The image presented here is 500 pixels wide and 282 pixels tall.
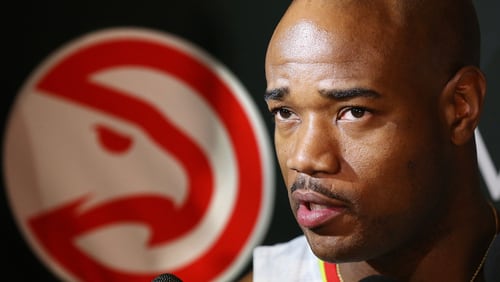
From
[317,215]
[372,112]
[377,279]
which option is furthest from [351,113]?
[377,279]

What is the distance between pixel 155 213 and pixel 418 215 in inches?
32.2

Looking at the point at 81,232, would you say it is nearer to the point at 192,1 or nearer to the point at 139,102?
the point at 139,102

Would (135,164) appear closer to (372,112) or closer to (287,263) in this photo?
(287,263)

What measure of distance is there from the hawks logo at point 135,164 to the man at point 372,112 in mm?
635

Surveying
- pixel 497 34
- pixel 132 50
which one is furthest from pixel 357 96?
pixel 132 50

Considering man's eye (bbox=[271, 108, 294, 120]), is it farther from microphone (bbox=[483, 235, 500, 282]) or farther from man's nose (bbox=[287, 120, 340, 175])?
microphone (bbox=[483, 235, 500, 282])

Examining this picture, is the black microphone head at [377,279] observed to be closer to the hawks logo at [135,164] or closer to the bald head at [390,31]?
the bald head at [390,31]

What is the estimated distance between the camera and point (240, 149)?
66.8 inches

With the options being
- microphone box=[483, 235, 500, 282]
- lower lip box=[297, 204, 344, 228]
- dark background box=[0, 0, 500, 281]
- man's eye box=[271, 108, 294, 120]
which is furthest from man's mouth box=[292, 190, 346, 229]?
dark background box=[0, 0, 500, 281]

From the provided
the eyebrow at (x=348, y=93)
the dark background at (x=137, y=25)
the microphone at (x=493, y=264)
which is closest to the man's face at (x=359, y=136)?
the eyebrow at (x=348, y=93)

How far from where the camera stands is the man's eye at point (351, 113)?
1.00m

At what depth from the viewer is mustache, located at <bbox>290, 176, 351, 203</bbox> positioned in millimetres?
995

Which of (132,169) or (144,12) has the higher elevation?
(144,12)

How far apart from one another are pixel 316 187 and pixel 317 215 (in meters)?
0.03
